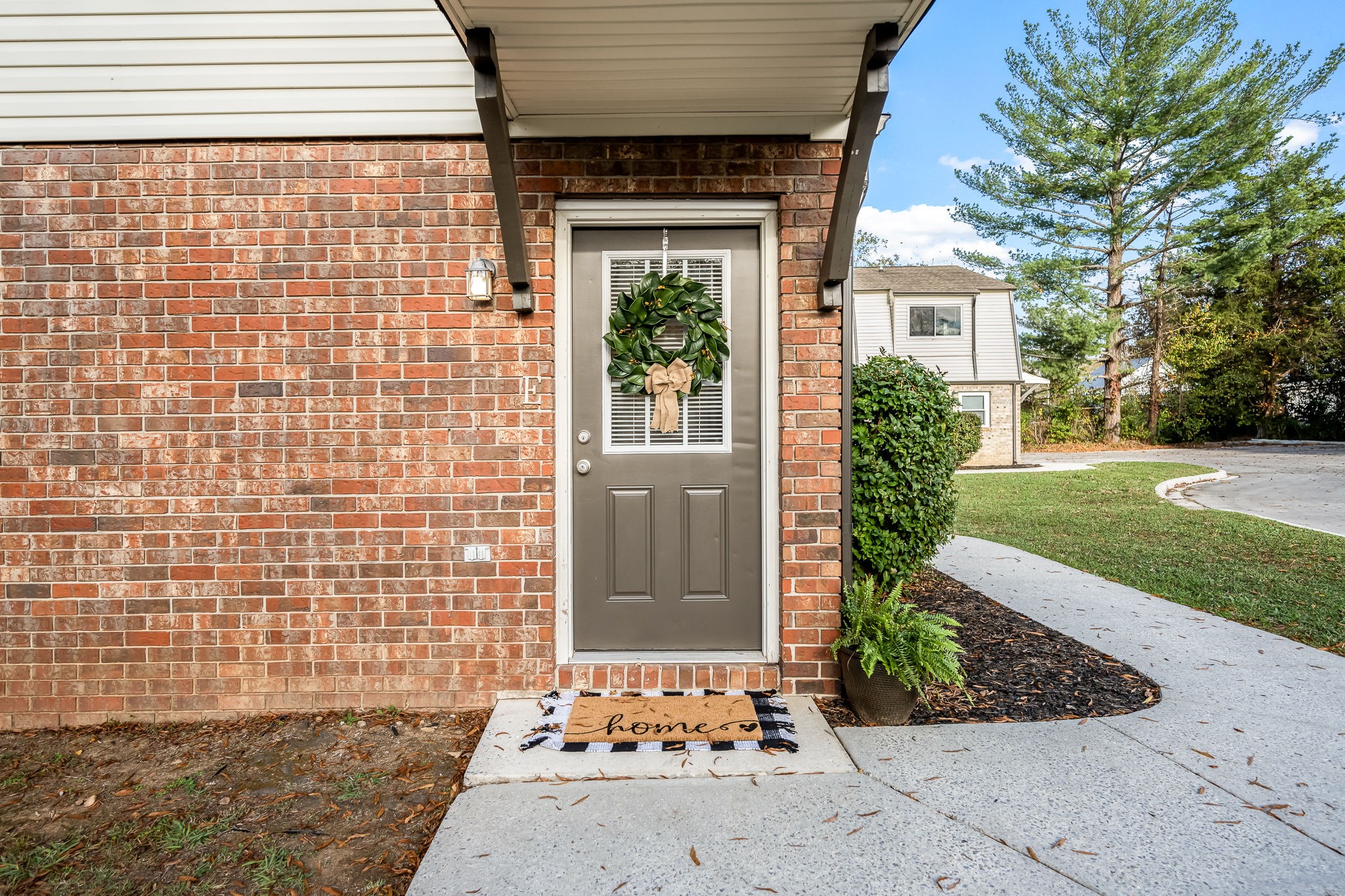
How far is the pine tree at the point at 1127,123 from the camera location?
54.0 ft

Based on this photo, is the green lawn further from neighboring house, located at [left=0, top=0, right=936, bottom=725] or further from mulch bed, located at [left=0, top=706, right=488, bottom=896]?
mulch bed, located at [left=0, top=706, right=488, bottom=896]

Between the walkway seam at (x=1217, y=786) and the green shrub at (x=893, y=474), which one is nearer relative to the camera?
the walkway seam at (x=1217, y=786)

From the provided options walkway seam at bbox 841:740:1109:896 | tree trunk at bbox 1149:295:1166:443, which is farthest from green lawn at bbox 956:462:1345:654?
tree trunk at bbox 1149:295:1166:443

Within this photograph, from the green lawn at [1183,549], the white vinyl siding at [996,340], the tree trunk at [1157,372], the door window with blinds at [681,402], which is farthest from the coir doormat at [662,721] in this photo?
the tree trunk at [1157,372]

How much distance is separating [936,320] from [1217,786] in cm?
1618

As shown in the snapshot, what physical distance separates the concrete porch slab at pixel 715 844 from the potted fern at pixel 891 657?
0.45m

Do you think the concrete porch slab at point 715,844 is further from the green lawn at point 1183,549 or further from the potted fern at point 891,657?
the green lawn at point 1183,549

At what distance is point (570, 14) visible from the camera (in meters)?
2.15

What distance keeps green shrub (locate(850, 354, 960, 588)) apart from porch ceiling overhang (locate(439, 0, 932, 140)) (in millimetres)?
1237

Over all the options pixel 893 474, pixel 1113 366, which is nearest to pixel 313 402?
pixel 893 474

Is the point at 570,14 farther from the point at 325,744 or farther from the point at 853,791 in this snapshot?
the point at 325,744

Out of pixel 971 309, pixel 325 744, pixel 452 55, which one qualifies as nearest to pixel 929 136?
pixel 971 309

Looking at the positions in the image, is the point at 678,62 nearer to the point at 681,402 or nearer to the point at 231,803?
the point at 681,402

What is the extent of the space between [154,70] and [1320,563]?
8.47 meters
